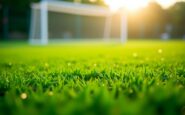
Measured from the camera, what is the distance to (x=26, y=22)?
948 inches

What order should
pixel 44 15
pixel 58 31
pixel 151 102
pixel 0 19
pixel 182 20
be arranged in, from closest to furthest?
pixel 151 102, pixel 44 15, pixel 58 31, pixel 0 19, pixel 182 20

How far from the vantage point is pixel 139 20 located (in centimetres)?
2898

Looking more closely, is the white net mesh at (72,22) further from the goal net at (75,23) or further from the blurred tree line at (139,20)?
the blurred tree line at (139,20)

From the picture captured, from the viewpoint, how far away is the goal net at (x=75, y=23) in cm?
1664

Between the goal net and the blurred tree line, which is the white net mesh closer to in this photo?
the goal net

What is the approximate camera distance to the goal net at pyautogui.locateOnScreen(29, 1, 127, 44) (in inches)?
655

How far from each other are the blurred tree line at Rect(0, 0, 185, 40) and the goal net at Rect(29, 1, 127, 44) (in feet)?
8.43

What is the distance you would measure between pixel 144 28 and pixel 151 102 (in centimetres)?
2942

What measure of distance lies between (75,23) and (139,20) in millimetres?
9449

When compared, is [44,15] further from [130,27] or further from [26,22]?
[130,27]

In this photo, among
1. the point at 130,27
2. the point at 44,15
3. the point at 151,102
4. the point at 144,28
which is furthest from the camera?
the point at 144,28

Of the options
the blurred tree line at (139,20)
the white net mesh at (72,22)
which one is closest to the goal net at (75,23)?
the white net mesh at (72,22)

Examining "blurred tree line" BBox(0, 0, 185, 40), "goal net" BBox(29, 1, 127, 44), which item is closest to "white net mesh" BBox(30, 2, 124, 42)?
"goal net" BBox(29, 1, 127, 44)

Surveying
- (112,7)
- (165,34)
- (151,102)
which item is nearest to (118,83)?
(151,102)
